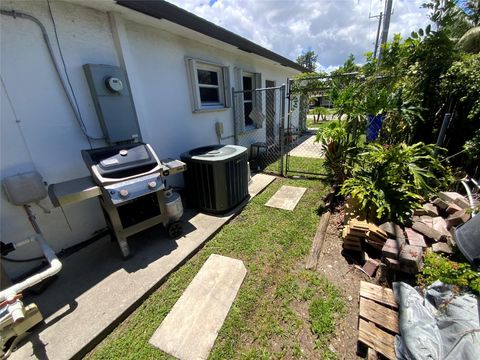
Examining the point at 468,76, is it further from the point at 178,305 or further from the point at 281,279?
the point at 178,305

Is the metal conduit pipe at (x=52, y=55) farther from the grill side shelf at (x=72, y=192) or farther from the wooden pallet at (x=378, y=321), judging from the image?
the wooden pallet at (x=378, y=321)

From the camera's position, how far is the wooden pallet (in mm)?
1469

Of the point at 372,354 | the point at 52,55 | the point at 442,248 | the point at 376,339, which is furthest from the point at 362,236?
the point at 52,55

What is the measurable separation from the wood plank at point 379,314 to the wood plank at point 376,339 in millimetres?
50

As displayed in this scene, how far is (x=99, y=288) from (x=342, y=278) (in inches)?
101

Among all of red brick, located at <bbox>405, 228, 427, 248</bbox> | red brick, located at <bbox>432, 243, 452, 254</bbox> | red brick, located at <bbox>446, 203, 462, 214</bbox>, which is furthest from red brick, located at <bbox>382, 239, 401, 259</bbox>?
red brick, located at <bbox>446, 203, 462, 214</bbox>

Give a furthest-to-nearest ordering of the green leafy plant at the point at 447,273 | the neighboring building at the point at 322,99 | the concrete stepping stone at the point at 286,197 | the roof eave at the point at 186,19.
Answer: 1. the neighboring building at the point at 322,99
2. the concrete stepping stone at the point at 286,197
3. the roof eave at the point at 186,19
4. the green leafy plant at the point at 447,273

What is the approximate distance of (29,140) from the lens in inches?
87.7

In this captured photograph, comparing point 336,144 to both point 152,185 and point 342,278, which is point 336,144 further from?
point 152,185

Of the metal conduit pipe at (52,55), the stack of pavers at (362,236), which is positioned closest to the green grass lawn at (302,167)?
the stack of pavers at (362,236)

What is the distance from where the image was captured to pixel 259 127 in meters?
6.80

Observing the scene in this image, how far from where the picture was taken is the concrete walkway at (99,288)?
1.64 metres

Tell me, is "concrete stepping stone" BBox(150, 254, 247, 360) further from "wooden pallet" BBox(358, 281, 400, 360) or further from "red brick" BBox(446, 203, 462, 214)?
"red brick" BBox(446, 203, 462, 214)

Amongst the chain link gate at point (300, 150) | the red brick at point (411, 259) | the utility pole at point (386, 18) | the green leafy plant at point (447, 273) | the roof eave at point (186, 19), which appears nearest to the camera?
the green leafy plant at point (447, 273)
